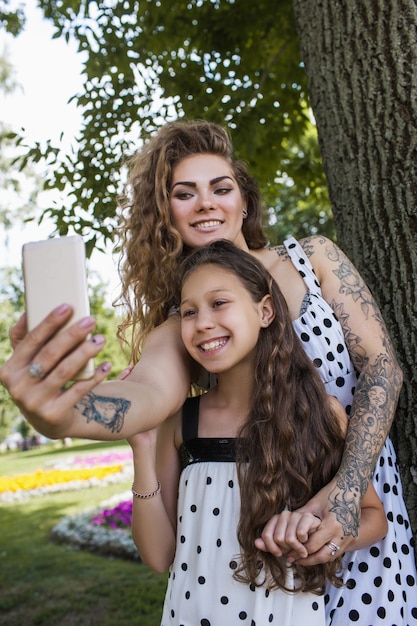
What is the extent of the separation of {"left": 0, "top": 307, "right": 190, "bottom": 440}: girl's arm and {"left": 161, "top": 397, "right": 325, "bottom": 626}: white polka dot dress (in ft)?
1.12

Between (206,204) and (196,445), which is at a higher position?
(206,204)

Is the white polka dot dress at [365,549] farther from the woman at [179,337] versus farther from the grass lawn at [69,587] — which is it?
the grass lawn at [69,587]

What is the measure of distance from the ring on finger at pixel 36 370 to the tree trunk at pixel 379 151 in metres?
1.71

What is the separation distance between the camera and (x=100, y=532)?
8.86 metres

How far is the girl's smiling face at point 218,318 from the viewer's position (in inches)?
83.4

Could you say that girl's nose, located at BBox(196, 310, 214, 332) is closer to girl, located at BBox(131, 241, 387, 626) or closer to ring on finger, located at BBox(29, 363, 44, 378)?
girl, located at BBox(131, 241, 387, 626)

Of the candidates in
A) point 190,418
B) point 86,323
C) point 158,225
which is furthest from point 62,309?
point 158,225

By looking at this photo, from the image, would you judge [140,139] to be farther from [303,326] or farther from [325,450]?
[325,450]

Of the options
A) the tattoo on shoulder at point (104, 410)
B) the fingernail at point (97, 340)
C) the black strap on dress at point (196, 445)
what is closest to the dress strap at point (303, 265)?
the black strap on dress at point (196, 445)

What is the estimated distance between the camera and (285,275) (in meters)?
2.48

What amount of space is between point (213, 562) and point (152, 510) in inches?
11.6

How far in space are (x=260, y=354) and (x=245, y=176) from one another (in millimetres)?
927

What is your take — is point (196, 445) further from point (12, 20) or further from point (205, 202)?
point (12, 20)

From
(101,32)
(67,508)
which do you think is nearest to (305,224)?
(67,508)
